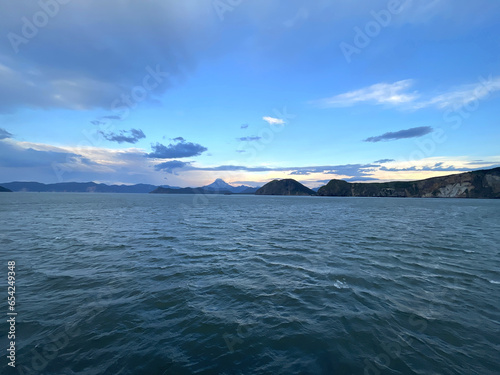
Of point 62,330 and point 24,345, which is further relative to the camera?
point 62,330

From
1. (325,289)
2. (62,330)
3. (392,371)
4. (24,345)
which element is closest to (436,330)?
(392,371)

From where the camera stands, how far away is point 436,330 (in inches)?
420

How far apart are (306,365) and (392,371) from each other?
10.5 feet

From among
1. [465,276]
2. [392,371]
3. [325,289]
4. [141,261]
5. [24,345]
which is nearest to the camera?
[392,371]

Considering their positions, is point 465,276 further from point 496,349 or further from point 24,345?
point 24,345

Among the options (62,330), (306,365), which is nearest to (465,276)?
(306,365)

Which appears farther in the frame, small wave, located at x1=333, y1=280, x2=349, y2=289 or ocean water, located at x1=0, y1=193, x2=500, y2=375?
small wave, located at x1=333, y1=280, x2=349, y2=289

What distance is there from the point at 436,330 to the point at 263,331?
8584mm

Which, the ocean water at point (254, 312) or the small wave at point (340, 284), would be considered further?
the small wave at point (340, 284)

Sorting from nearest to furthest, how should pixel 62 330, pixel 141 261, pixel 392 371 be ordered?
pixel 392 371 → pixel 62 330 → pixel 141 261

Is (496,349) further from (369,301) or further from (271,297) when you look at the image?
(271,297)

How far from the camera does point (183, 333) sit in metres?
10.5

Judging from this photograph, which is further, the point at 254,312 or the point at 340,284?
the point at 340,284

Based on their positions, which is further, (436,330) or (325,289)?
(325,289)
